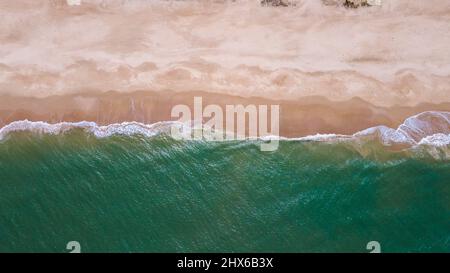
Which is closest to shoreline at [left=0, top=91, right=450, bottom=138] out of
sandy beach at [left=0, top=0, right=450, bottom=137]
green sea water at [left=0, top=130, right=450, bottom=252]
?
sandy beach at [left=0, top=0, right=450, bottom=137]

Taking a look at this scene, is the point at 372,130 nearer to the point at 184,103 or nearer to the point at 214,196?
the point at 214,196

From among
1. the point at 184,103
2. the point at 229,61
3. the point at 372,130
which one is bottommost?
the point at 372,130

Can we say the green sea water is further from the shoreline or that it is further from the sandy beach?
the sandy beach

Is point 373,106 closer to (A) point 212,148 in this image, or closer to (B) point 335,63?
(B) point 335,63

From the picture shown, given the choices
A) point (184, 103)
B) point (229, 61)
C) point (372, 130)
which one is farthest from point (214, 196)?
point (372, 130)

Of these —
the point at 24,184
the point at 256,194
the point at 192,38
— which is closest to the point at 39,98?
the point at 24,184
